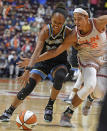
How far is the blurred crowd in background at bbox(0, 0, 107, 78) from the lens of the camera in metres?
16.8

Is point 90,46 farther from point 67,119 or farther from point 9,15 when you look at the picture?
Answer: point 9,15

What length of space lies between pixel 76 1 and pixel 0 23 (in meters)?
6.17

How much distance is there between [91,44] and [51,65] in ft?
2.32

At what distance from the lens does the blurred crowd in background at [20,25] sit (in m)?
16.8

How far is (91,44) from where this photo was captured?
169 inches

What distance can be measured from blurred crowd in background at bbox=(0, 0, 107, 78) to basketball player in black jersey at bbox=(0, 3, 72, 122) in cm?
1185

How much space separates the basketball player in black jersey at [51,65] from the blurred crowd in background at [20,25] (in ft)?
38.9

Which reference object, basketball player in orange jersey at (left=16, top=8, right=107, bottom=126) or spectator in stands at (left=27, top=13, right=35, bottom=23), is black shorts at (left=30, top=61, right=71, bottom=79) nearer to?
basketball player in orange jersey at (left=16, top=8, right=107, bottom=126)

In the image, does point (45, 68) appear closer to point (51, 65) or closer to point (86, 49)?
point (51, 65)

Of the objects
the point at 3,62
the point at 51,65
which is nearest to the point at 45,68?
the point at 51,65

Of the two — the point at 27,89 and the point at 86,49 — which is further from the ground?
the point at 86,49

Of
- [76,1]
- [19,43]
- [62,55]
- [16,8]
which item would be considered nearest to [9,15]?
[16,8]

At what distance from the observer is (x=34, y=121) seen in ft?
12.6

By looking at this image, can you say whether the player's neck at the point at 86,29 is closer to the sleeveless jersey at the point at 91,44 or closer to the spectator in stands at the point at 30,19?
the sleeveless jersey at the point at 91,44
